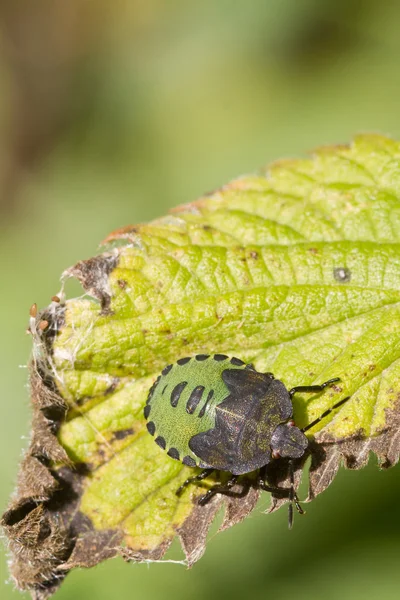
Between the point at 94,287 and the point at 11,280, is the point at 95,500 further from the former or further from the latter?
the point at 11,280

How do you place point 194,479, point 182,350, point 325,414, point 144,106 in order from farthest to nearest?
point 144,106, point 182,350, point 194,479, point 325,414

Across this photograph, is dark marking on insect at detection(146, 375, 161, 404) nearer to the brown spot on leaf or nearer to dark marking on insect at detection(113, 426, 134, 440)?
dark marking on insect at detection(113, 426, 134, 440)

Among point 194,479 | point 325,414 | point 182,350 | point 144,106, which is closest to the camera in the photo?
point 325,414

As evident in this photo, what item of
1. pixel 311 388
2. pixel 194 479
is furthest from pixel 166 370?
pixel 311 388

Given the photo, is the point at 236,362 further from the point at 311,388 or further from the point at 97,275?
the point at 97,275

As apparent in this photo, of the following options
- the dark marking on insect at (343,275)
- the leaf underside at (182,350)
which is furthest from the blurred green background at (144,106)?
the dark marking on insect at (343,275)

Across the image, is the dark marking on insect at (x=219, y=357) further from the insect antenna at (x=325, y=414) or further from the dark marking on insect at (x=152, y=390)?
the insect antenna at (x=325, y=414)

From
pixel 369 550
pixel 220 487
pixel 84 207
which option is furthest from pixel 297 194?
pixel 84 207

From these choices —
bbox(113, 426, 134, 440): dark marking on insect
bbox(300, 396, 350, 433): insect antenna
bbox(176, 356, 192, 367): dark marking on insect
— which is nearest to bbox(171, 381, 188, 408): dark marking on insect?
bbox(176, 356, 192, 367): dark marking on insect
